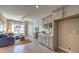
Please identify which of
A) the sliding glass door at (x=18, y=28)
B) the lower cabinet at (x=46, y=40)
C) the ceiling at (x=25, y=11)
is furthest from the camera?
the lower cabinet at (x=46, y=40)

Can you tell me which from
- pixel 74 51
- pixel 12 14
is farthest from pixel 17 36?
pixel 74 51

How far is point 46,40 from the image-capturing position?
241 centimetres

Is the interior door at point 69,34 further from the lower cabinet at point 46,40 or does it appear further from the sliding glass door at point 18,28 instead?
the sliding glass door at point 18,28

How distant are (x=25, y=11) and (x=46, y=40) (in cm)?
82

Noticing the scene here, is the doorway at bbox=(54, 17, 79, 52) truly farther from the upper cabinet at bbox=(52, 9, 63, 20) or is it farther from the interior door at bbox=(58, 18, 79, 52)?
the upper cabinet at bbox=(52, 9, 63, 20)

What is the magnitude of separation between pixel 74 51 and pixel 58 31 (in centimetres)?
55

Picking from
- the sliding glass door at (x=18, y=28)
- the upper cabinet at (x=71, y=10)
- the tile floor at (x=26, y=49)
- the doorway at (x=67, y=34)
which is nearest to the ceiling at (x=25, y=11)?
the sliding glass door at (x=18, y=28)

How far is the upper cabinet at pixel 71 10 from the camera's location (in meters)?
2.06

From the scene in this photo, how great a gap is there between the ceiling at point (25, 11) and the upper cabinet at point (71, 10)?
0.85 ft

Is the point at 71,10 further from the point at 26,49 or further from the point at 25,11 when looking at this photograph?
the point at 26,49

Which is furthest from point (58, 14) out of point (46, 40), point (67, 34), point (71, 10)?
point (46, 40)

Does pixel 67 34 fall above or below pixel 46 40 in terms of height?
above

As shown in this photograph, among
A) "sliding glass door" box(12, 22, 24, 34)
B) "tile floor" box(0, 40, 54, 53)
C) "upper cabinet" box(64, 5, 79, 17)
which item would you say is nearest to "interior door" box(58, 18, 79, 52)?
"upper cabinet" box(64, 5, 79, 17)
